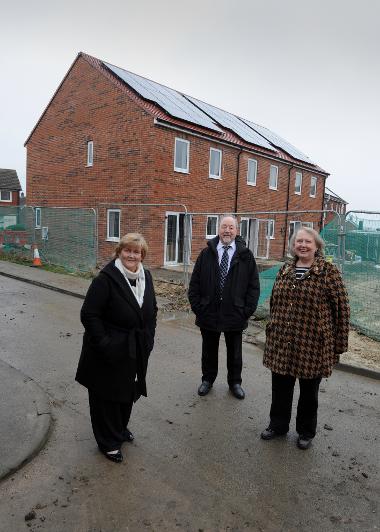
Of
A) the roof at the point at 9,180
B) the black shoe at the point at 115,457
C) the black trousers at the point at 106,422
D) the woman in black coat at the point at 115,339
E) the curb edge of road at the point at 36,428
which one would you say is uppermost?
the roof at the point at 9,180

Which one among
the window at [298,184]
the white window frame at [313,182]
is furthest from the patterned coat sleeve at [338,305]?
the white window frame at [313,182]

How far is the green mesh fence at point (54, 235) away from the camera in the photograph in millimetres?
13180

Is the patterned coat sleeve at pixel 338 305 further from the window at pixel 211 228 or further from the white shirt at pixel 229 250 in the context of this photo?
the window at pixel 211 228

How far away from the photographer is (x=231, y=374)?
14.9 ft

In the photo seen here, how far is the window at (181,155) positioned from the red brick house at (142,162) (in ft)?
0.13

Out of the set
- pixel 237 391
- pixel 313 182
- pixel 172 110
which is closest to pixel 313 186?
pixel 313 182

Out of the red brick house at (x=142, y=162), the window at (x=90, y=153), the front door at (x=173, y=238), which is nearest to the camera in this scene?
the red brick house at (x=142, y=162)

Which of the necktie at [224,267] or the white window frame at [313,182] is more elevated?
the white window frame at [313,182]

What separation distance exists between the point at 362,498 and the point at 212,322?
6.79ft

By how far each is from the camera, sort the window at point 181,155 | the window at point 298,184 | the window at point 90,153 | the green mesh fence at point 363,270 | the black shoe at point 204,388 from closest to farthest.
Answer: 1. the black shoe at point 204,388
2. the green mesh fence at point 363,270
3. the window at point 181,155
4. the window at point 90,153
5. the window at point 298,184

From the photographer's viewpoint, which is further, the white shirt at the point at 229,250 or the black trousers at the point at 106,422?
the white shirt at the point at 229,250

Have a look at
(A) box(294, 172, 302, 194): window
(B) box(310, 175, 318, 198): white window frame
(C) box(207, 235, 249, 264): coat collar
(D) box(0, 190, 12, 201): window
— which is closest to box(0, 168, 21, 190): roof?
(D) box(0, 190, 12, 201): window

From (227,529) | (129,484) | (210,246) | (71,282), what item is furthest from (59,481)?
(71,282)

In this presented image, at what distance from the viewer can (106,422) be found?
124 inches
